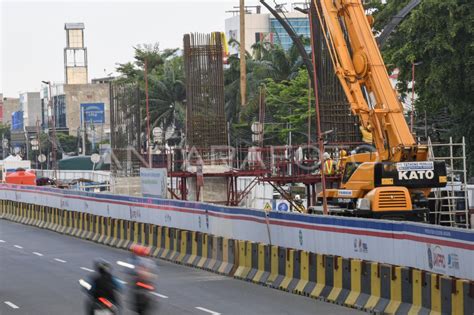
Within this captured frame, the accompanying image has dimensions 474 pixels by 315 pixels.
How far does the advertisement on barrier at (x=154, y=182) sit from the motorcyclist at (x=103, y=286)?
21.5 metres

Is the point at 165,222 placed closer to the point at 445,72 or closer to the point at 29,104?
the point at 445,72

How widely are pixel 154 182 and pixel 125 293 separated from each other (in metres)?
18.6

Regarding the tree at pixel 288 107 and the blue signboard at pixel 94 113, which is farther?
the blue signboard at pixel 94 113

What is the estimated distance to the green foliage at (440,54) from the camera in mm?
43844

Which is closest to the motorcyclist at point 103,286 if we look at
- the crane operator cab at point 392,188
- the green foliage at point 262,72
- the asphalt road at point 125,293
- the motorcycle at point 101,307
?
the motorcycle at point 101,307

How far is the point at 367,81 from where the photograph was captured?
27906 millimetres

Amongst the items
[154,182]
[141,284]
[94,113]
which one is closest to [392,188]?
[141,284]

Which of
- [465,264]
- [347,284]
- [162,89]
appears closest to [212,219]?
[347,284]

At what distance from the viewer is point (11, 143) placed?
17062cm

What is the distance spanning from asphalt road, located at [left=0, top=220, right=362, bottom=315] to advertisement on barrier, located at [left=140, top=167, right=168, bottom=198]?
574 centimetres

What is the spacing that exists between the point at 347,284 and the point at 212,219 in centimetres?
737

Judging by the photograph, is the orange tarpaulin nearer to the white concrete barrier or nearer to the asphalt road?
the white concrete barrier

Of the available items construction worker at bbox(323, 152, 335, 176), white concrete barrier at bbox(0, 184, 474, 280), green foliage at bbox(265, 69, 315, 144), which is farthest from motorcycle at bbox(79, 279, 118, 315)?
green foliage at bbox(265, 69, 315, 144)

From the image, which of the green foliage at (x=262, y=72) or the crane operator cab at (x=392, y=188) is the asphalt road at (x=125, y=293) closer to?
the crane operator cab at (x=392, y=188)
